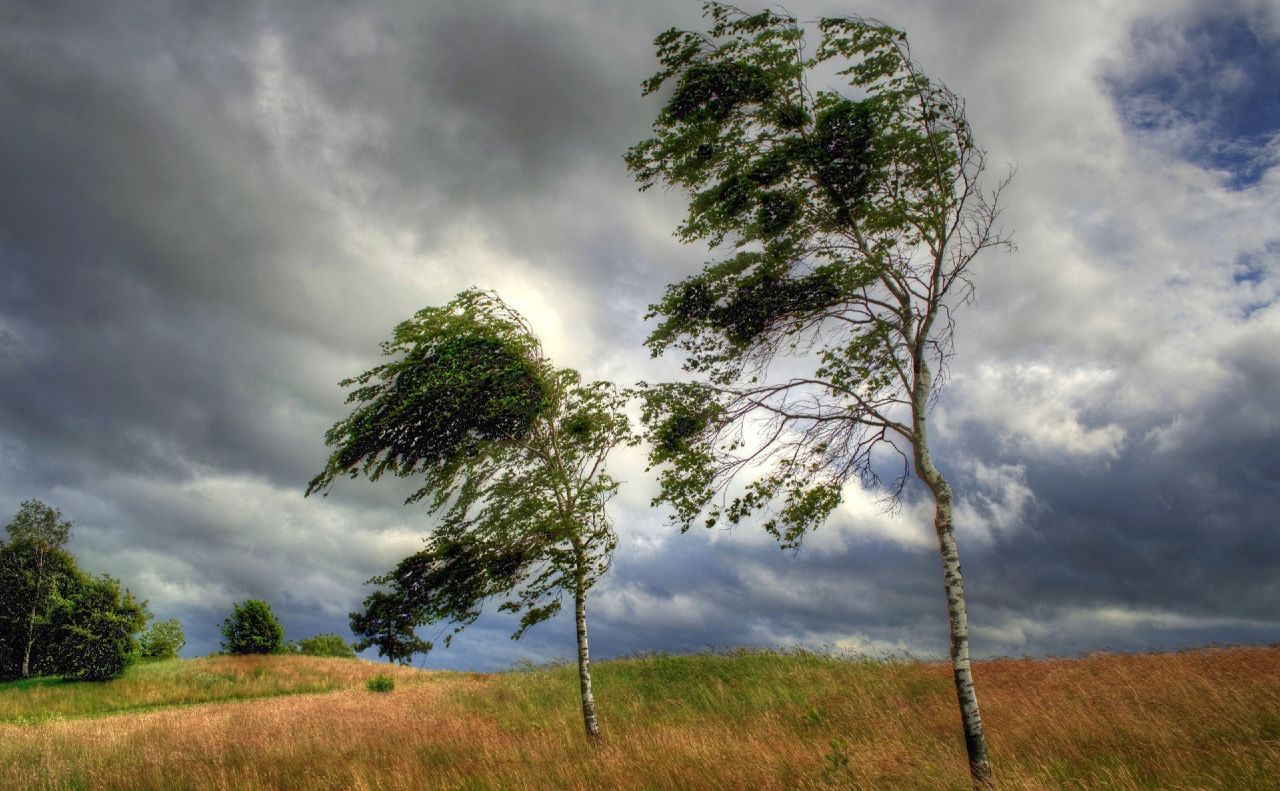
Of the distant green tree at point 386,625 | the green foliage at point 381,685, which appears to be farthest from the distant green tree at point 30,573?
the distant green tree at point 386,625

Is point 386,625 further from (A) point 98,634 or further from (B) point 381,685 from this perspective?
(A) point 98,634

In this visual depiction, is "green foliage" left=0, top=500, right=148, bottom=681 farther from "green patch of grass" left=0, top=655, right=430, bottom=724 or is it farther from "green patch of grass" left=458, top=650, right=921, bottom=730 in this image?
"green patch of grass" left=458, top=650, right=921, bottom=730

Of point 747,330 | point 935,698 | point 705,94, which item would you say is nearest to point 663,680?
point 935,698

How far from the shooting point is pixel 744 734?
11617mm

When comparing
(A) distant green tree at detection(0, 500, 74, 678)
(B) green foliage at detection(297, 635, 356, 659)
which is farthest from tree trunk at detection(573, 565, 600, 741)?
(B) green foliage at detection(297, 635, 356, 659)

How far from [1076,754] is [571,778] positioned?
699 cm

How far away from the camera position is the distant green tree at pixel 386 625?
1164 cm

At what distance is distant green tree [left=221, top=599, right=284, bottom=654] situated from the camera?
37.5 metres

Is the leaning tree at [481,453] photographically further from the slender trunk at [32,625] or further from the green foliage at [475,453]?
the slender trunk at [32,625]

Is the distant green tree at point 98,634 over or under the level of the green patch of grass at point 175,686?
over

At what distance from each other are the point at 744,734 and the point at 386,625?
697 cm

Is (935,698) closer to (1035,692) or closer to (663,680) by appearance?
(1035,692)

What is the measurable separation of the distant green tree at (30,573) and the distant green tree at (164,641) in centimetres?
649

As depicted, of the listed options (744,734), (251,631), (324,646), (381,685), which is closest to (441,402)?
(744,734)
